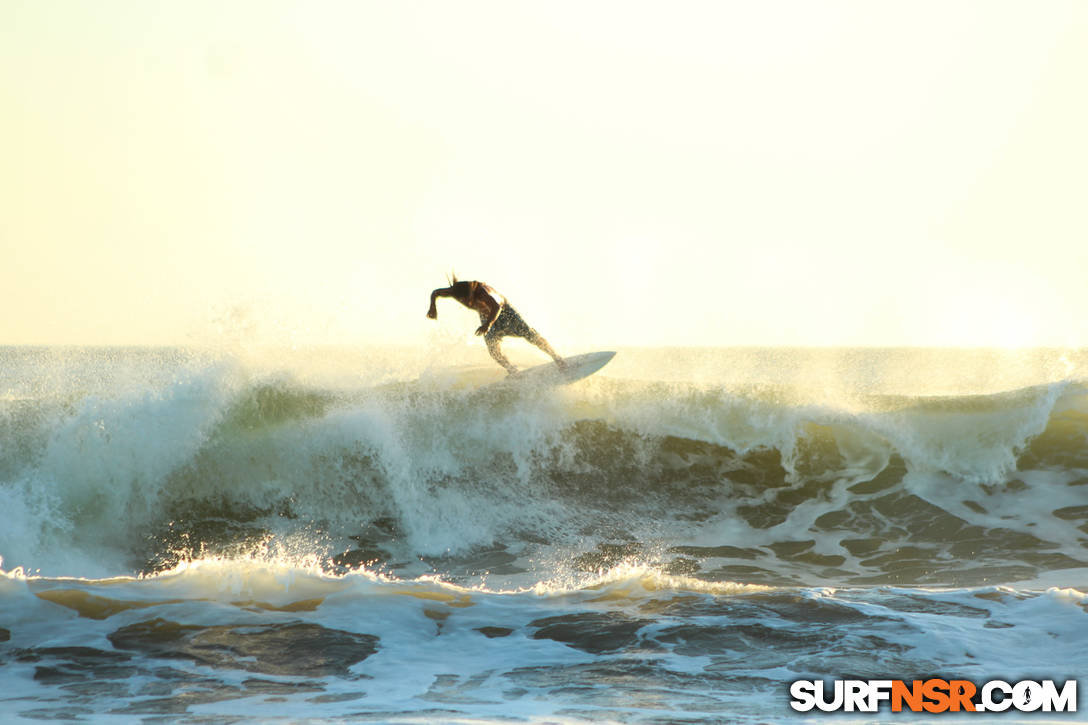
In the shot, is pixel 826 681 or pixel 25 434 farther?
pixel 25 434

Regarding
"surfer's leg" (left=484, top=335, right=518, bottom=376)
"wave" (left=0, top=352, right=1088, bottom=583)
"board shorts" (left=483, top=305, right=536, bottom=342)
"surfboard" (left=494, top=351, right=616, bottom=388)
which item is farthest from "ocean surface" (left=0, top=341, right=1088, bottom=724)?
"board shorts" (left=483, top=305, right=536, bottom=342)

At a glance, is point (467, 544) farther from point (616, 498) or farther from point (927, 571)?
point (927, 571)

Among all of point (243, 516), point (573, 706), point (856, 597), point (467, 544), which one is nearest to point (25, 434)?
point (243, 516)

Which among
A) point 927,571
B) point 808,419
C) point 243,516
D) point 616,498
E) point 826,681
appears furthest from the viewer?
point 808,419

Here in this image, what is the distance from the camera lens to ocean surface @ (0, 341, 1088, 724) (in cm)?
545

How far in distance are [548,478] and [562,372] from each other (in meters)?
1.87

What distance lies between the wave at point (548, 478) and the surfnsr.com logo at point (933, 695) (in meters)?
3.50

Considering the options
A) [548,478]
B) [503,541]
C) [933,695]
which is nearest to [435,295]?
[548,478]

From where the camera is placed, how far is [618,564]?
946 centimetres

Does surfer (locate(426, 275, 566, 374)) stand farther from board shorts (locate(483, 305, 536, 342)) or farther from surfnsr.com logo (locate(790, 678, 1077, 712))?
surfnsr.com logo (locate(790, 678, 1077, 712))

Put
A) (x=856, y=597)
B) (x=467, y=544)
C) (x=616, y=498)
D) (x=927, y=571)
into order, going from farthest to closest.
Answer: (x=616, y=498), (x=467, y=544), (x=927, y=571), (x=856, y=597)

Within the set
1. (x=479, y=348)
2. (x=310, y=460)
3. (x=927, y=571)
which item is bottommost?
(x=927, y=571)

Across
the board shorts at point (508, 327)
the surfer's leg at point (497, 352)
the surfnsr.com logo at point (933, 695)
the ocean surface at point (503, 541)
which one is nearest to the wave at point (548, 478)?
the ocean surface at point (503, 541)

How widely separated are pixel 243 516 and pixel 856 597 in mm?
6963
